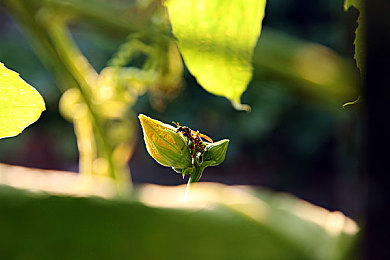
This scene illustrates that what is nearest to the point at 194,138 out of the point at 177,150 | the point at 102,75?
the point at 177,150

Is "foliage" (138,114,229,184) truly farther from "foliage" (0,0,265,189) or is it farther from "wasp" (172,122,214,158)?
"foliage" (0,0,265,189)

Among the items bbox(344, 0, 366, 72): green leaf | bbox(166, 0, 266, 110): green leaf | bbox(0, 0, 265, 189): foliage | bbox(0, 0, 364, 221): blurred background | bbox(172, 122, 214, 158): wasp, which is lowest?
bbox(0, 0, 364, 221): blurred background

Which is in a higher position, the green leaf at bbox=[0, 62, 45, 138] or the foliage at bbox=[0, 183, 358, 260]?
the green leaf at bbox=[0, 62, 45, 138]

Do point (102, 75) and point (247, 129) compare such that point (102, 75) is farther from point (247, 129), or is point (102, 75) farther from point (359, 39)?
point (247, 129)

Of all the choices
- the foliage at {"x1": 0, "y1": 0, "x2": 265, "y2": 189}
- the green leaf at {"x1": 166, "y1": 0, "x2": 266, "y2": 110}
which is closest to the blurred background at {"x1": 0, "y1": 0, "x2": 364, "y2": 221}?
the foliage at {"x1": 0, "y1": 0, "x2": 265, "y2": 189}

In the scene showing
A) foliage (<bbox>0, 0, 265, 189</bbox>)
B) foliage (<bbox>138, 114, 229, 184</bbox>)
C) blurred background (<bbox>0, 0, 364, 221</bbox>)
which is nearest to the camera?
foliage (<bbox>138, 114, 229, 184</bbox>)

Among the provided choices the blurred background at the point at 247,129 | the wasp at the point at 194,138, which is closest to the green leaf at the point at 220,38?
the wasp at the point at 194,138

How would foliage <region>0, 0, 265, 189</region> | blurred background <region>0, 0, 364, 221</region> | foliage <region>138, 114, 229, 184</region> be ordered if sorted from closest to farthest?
foliage <region>138, 114, 229, 184</region> → foliage <region>0, 0, 265, 189</region> → blurred background <region>0, 0, 364, 221</region>

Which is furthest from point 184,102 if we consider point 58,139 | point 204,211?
point 204,211
